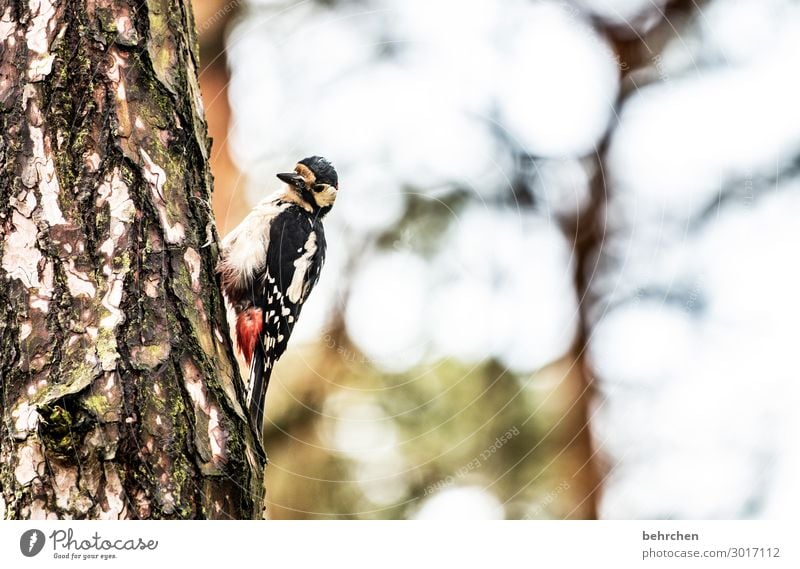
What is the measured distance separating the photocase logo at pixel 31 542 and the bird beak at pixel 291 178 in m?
1.04

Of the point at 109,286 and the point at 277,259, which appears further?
the point at 277,259

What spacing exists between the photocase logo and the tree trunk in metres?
0.03

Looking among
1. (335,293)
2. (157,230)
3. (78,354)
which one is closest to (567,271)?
(335,293)

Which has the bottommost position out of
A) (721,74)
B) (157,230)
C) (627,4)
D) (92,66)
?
(157,230)

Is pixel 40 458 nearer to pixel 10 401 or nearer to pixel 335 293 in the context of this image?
pixel 10 401

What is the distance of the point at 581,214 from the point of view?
6.94ft

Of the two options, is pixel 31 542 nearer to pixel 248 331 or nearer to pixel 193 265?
pixel 193 265

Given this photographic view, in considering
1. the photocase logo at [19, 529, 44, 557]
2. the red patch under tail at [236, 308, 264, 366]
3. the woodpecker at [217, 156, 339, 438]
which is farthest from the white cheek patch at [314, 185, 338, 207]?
the photocase logo at [19, 529, 44, 557]

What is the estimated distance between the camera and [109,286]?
3.65ft

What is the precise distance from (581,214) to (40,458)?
1577 millimetres

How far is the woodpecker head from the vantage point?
6.12ft

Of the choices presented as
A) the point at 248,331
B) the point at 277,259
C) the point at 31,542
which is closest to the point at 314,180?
the point at 277,259

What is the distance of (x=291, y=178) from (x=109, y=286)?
2.62 ft

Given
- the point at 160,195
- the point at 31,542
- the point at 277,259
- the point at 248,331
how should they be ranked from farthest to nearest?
the point at 277,259, the point at 248,331, the point at 160,195, the point at 31,542
